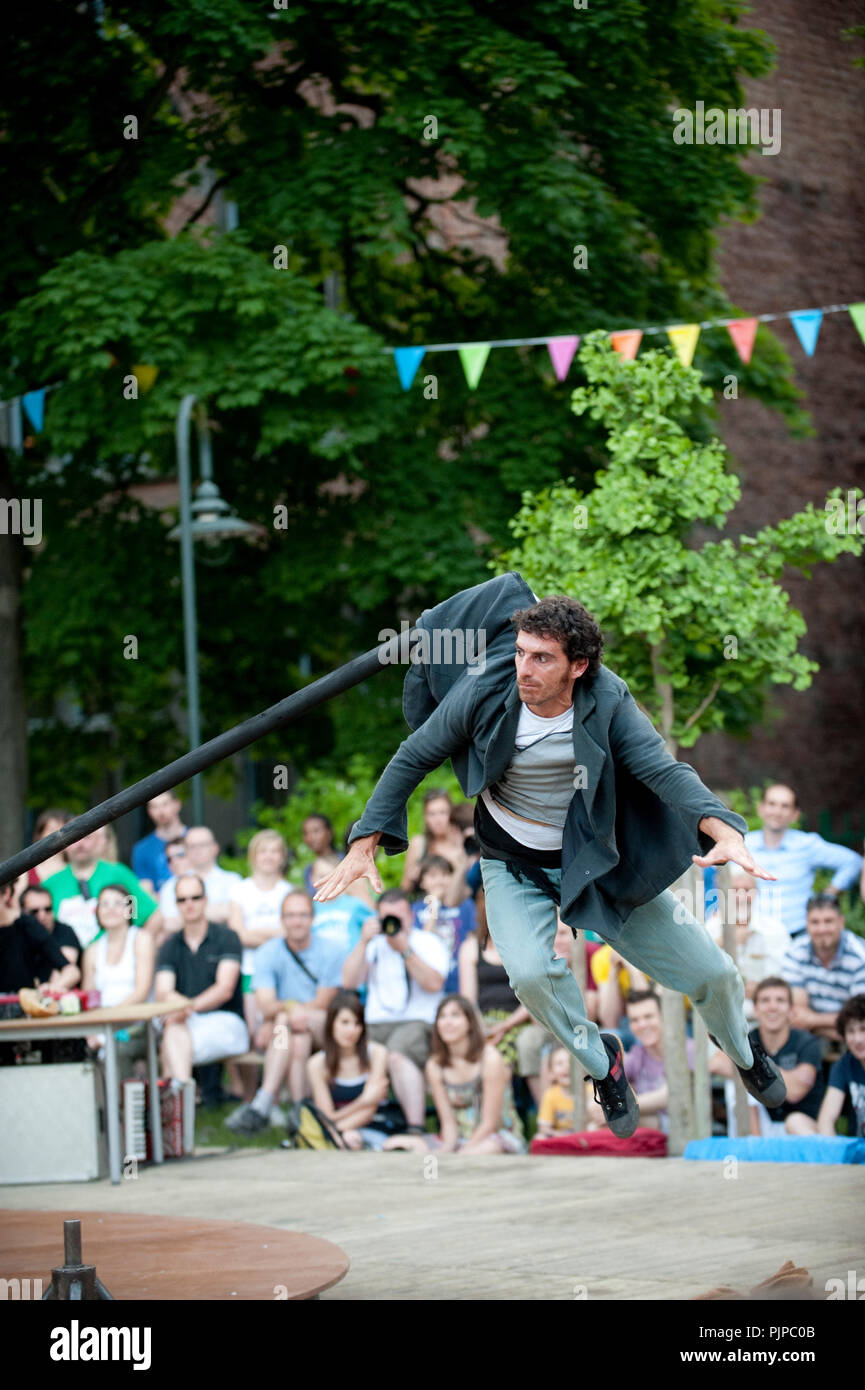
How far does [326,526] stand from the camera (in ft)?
49.6

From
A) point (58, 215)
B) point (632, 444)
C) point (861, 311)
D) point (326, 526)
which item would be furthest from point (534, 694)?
point (58, 215)

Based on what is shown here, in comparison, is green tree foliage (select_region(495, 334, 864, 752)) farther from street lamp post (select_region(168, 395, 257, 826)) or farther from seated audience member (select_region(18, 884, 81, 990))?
street lamp post (select_region(168, 395, 257, 826))

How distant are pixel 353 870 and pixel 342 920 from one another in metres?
5.23

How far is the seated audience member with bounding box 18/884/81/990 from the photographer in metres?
9.55

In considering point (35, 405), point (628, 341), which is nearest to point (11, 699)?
point (35, 405)

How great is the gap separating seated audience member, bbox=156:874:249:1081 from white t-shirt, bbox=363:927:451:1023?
1025 mm

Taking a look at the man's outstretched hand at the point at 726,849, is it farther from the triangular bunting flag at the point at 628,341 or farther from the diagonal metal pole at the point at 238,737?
the triangular bunting flag at the point at 628,341

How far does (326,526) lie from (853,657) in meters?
8.31

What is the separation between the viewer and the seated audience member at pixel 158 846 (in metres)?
11.5

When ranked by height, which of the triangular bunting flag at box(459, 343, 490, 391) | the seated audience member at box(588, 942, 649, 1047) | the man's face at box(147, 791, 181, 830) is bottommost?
the seated audience member at box(588, 942, 649, 1047)

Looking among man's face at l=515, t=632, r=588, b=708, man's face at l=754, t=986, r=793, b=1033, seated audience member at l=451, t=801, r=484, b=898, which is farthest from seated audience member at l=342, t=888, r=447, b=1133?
man's face at l=515, t=632, r=588, b=708

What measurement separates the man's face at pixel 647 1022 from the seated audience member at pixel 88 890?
3004 mm

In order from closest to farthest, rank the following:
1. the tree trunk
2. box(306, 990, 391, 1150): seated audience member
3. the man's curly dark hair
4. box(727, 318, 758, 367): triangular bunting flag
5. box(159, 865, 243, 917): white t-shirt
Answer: the man's curly dark hair
box(306, 990, 391, 1150): seated audience member
box(159, 865, 243, 917): white t-shirt
box(727, 318, 758, 367): triangular bunting flag
the tree trunk

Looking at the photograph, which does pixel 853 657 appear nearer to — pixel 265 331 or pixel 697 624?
pixel 265 331
